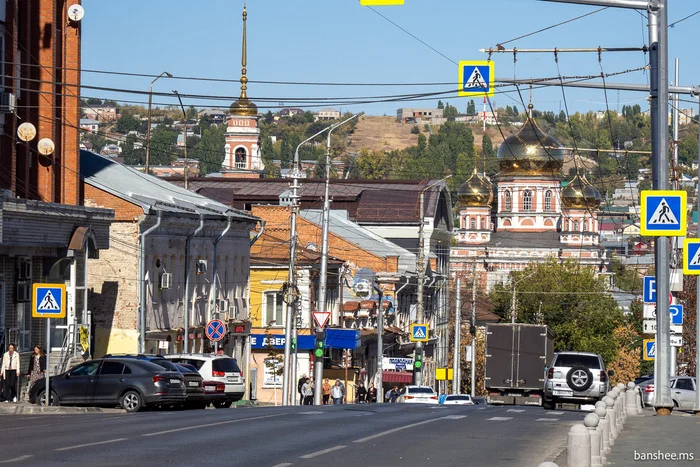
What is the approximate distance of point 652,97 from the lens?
944 inches

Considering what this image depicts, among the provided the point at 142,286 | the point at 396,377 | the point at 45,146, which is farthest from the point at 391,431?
the point at 396,377

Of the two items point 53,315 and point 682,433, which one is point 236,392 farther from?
point 682,433

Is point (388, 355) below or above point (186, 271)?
below

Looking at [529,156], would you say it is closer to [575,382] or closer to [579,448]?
[575,382]

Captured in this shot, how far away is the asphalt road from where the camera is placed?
16156 mm

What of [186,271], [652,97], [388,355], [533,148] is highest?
[533,148]

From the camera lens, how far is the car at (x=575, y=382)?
37.4m

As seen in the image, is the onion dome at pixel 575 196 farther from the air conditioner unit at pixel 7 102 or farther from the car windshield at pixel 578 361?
the air conditioner unit at pixel 7 102

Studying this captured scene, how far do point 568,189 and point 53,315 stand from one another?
4968 inches

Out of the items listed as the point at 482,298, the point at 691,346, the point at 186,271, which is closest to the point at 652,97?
the point at 186,271

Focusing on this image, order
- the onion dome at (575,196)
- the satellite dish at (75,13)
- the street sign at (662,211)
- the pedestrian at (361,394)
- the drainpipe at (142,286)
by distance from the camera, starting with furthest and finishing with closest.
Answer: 1. the onion dome at (575,196)
2. the pedestrian at (361,394)
3. the drainpipe at (142,286)
4. the satellite dish at (75,13)
5. the street sign at (662,211)

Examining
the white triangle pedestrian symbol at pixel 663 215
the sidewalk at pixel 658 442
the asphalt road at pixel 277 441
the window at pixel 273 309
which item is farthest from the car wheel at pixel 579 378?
the window at pixel 273 309

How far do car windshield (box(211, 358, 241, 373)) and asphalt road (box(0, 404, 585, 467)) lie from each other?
30.5 ft

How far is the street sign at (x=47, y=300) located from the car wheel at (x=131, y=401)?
2333mm
